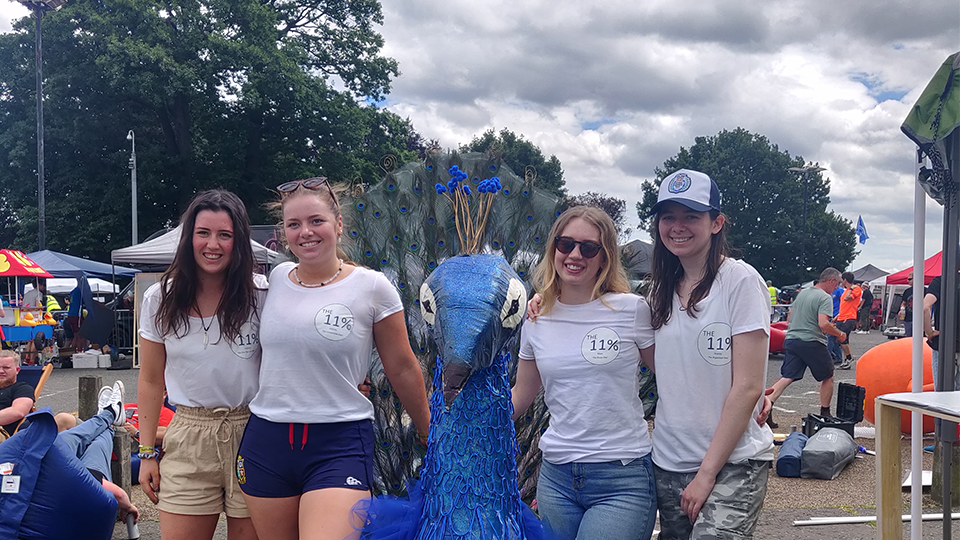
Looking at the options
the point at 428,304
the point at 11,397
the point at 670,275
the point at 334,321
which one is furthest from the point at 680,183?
the point at 11,397

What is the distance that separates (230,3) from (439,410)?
2410 cm

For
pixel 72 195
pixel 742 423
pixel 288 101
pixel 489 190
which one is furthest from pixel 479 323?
pixel 72 195

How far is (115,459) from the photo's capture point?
18.8ft

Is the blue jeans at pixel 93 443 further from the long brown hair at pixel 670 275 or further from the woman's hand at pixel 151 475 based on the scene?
the long brown hair at pixel 670 275

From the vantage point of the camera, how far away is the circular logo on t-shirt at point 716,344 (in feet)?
7.35

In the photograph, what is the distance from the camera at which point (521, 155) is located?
2820 centimetres

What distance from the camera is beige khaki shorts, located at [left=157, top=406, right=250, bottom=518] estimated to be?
253 cm

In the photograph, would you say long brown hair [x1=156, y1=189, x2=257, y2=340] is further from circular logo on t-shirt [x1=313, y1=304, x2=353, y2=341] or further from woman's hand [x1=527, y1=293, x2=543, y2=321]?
woman's hand [x1=527, y1=293, x2=543, y2=321]

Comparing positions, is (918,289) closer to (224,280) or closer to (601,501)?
(601,501)

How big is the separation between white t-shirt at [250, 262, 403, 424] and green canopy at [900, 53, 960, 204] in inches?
127

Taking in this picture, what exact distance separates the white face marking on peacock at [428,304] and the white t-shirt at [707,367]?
2.54ft

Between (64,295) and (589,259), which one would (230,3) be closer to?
(64,295)

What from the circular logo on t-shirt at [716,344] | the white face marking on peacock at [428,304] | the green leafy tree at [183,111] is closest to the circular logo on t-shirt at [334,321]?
the white face marking on peacock at [428,304]

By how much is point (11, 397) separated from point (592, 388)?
518cm
